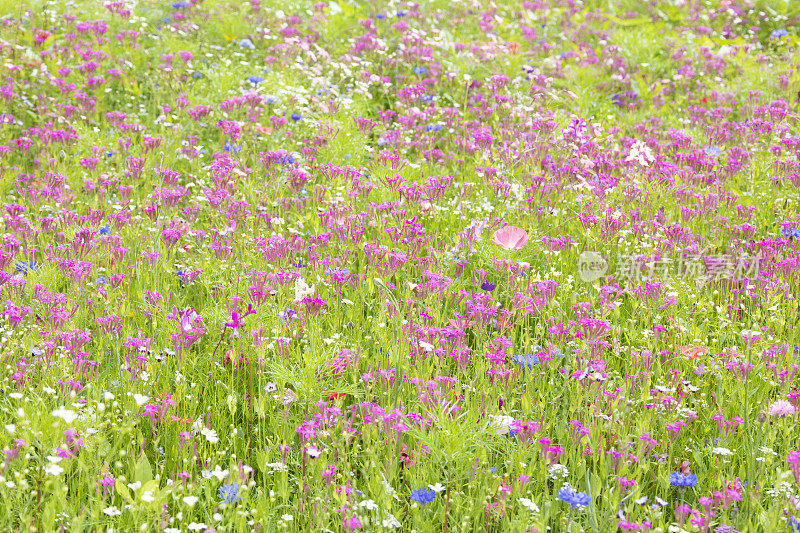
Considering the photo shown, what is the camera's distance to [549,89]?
7.91m

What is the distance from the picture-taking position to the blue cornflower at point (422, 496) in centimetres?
280

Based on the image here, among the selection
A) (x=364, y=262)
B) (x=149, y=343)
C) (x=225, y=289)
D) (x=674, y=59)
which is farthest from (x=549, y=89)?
(x=149, y=343)

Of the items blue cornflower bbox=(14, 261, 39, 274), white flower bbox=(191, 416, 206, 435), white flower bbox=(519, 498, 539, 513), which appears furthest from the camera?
blue cornflower bbox=(14, 261, 39, 274)

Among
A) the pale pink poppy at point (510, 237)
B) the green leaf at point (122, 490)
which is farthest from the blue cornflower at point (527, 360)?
the green leaf at point (122, 490)

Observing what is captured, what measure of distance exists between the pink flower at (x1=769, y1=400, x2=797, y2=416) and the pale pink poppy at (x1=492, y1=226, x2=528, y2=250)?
182 centimetres

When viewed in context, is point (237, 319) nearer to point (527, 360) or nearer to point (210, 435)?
point (210, 435)

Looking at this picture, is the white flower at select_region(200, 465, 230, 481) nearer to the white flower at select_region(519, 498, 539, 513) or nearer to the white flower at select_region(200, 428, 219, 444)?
the white flower at select_region(200, 428, 219, 444)

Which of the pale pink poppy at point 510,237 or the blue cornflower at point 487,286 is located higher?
the pale pink poppy at point 510,237

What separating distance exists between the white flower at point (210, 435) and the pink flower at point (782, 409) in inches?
92.0

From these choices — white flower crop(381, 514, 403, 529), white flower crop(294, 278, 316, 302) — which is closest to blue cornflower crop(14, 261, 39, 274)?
white flower crop(294, 278, 316, 302)

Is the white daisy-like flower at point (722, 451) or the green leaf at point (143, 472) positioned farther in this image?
the white daisy-like flower at point (722, 451)

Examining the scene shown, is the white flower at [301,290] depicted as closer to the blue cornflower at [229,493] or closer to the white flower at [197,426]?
the white flower at [197,426]

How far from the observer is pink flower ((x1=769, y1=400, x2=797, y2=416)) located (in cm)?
324

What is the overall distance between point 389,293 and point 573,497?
1.77 metres
